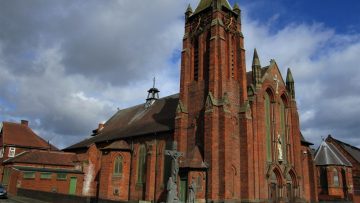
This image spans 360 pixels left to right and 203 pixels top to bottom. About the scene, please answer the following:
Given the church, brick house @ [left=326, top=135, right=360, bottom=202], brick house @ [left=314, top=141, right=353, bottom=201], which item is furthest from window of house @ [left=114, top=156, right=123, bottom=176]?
brick house @ [left=326, top=135, right=360, bottom=202]

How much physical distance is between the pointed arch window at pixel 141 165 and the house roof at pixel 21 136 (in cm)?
2391

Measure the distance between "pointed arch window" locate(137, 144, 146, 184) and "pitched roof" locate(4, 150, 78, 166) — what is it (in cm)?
1261

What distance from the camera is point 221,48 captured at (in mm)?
36125

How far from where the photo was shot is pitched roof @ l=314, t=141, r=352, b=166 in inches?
2098

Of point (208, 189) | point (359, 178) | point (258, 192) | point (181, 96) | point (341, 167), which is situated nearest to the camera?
point (208, 189)

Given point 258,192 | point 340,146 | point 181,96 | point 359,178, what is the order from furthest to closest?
point 340,146, point 359,178, point 181,96, point 258,192

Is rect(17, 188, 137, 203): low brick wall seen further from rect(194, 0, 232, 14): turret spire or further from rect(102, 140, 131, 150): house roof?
rect(194, 0, 232, 14): turret spire

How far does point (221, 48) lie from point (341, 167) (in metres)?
29.9

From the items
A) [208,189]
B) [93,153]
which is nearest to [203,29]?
[208,189]

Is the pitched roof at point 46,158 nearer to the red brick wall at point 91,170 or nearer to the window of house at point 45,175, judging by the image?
the red brick wall at point 91,170

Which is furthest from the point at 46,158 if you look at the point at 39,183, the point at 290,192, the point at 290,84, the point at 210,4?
the point at 290,84

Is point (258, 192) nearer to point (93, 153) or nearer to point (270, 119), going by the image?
point (270, 119)

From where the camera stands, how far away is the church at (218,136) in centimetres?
3281

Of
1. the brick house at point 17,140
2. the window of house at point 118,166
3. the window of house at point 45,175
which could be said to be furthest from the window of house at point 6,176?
the window of house at point 118,166
